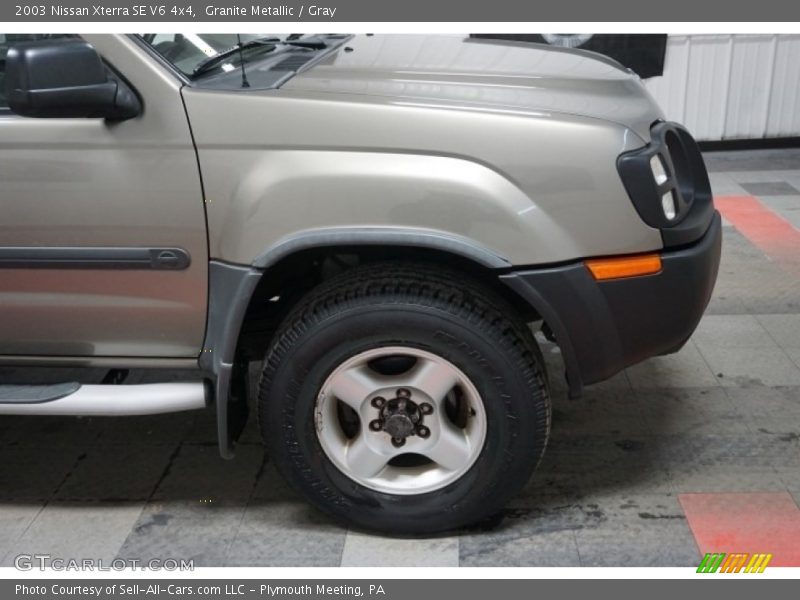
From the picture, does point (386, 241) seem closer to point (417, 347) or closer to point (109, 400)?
point (417, 347)

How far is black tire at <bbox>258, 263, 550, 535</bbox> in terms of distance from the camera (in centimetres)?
240

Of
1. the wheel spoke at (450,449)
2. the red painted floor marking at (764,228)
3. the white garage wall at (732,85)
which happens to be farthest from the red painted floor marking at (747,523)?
the white garage wall at (732,85)

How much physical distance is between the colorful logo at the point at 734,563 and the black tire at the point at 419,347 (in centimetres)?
59

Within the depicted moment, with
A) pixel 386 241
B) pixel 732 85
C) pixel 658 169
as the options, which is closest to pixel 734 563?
pixel 658 169

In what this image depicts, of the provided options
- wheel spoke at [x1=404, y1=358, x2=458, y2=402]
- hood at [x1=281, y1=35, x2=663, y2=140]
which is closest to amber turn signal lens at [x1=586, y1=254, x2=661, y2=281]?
hood at [x1=281, y1=35, x2=663, y2=140]

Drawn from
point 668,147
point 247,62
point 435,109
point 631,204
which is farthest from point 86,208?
point 668,147

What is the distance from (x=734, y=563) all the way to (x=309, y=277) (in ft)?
5.13

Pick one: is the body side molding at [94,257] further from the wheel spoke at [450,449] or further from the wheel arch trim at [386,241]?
the wheel spoke at [450,449]

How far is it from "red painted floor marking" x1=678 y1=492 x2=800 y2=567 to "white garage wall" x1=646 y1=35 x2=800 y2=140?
5155 mm

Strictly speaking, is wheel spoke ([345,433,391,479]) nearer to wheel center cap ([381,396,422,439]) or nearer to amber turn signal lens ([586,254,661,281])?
wheel center cap ([381,396,422,439])

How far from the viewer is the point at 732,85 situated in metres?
7.22

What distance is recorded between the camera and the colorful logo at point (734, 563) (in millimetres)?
2504

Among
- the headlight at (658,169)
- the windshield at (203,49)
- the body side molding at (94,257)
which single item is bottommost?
the body side molding at (94,257)

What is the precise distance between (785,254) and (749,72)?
2.89m
